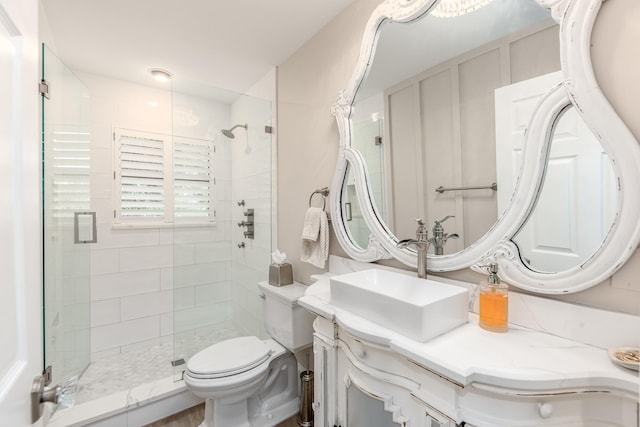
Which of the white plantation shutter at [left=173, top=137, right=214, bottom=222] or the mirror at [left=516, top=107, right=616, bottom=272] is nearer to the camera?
the mirror at [left=516, top=107, right=616, bottom=272]

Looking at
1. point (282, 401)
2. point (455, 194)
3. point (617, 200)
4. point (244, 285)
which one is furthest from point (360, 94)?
point (282, 401)

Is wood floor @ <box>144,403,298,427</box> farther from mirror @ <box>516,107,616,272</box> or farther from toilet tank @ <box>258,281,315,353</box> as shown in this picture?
mirror @ <box>516,107,616,272</box>

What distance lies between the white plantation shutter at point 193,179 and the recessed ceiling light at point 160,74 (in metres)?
0.65

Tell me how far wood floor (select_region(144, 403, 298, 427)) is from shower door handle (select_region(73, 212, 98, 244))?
1.37m

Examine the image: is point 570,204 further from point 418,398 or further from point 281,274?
point 281,274

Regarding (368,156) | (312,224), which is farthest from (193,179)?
(368,156)

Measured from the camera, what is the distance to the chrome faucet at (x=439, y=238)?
1.22 meters

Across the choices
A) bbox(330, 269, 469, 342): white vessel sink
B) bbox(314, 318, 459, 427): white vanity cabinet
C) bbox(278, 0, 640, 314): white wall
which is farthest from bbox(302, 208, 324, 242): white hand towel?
bbox(314, 318, 459, 427): white vanity cabinet

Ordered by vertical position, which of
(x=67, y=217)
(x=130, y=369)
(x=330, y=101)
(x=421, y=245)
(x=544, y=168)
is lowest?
(x=130, y=369)

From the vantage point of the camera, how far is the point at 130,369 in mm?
2264

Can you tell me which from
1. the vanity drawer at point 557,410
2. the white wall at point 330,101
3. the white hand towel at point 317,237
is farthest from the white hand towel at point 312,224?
the vanity drawer at point 557,410

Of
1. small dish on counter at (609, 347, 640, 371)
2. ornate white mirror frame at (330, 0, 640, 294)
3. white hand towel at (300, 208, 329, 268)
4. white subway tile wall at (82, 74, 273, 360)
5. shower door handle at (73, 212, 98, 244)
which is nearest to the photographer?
small dish on counter at (609, 347, 640, 371)

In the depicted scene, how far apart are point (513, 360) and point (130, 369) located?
8.62 feet

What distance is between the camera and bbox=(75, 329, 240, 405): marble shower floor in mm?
1995
